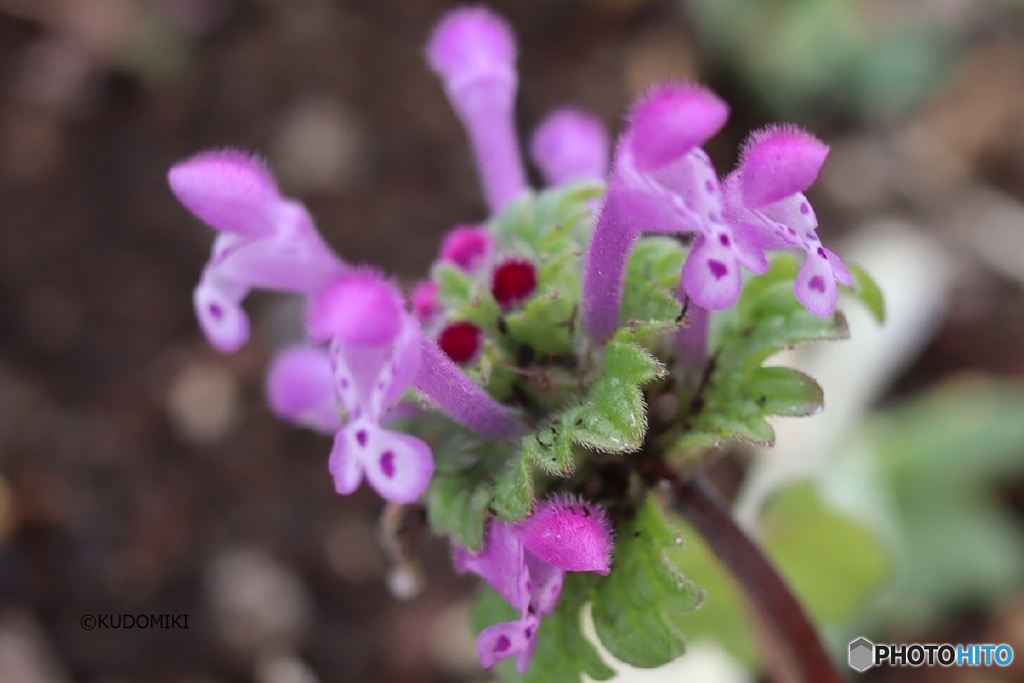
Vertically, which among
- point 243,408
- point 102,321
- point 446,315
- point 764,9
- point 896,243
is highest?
point 764,9

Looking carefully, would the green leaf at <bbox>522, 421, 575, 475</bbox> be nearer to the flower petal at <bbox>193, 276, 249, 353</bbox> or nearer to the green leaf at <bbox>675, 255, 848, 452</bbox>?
the green leaf at <bbox>675, 255, 848, 452</bbox>

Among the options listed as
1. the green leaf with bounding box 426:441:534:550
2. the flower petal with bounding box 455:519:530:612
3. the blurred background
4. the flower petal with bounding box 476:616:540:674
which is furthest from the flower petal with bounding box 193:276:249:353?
the blurred background

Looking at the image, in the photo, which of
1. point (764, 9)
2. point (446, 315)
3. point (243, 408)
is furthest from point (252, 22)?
point (446, 315)

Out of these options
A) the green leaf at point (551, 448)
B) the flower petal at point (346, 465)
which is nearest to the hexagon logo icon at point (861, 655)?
the green leaf at point (551, 448)

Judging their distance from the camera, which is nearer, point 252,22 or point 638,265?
point 638,265

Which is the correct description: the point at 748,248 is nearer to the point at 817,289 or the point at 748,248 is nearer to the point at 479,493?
the point at 817,289

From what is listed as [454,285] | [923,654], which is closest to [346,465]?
[454,285]

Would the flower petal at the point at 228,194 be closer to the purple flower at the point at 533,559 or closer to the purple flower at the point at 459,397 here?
the purple flower at the point at 459,397

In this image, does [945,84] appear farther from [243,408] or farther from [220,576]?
[220,576]
